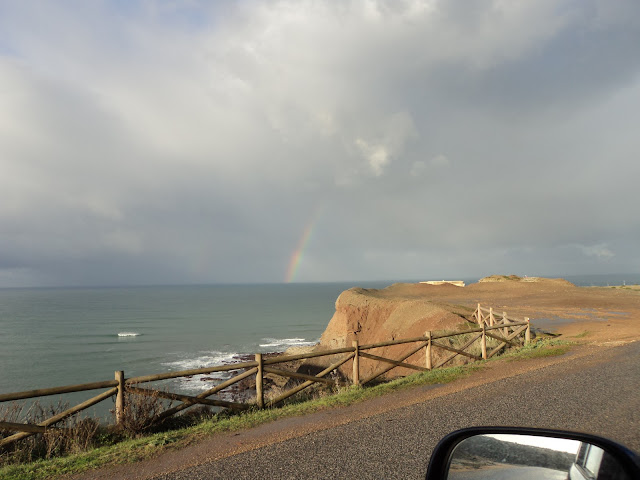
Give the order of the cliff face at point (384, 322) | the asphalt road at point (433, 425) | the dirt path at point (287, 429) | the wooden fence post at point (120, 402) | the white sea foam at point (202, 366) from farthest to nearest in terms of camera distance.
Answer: the white sea foam at point (202, 366)
the cliff face at point (384, 322)
the wooden fence post at point (120, 402)
the dirt path at point (287, 429)
the asphalt road at point (433, 425)

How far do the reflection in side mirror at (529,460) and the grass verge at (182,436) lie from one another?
19.5 ft

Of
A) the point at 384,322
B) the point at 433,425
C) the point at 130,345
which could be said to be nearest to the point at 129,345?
the point at 130,345

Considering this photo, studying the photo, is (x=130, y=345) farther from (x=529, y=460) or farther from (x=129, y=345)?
(x=529, y=460)

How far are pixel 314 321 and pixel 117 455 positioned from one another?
69245 mm

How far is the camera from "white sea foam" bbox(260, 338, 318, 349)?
48312 millimetres

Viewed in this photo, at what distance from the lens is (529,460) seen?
6.67 feet

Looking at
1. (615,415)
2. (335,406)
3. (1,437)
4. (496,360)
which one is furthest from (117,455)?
(496,360)

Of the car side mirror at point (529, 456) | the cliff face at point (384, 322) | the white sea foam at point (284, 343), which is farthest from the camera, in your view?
the white sea foam at point (284, 343)

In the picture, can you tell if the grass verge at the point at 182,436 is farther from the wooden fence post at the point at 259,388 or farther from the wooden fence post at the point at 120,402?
the wooden fence post at the point at 120,402

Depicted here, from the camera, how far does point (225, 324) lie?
232ft

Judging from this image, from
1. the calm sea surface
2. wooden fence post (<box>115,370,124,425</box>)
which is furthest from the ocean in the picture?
wooden fence post (<box>115,370,124,425</box>)

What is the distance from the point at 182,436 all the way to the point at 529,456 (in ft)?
23.2

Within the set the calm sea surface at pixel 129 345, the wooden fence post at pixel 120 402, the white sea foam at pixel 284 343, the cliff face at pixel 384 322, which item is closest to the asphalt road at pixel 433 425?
the wooden fence post at pixel 120 402

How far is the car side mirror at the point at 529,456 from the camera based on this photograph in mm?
1656
